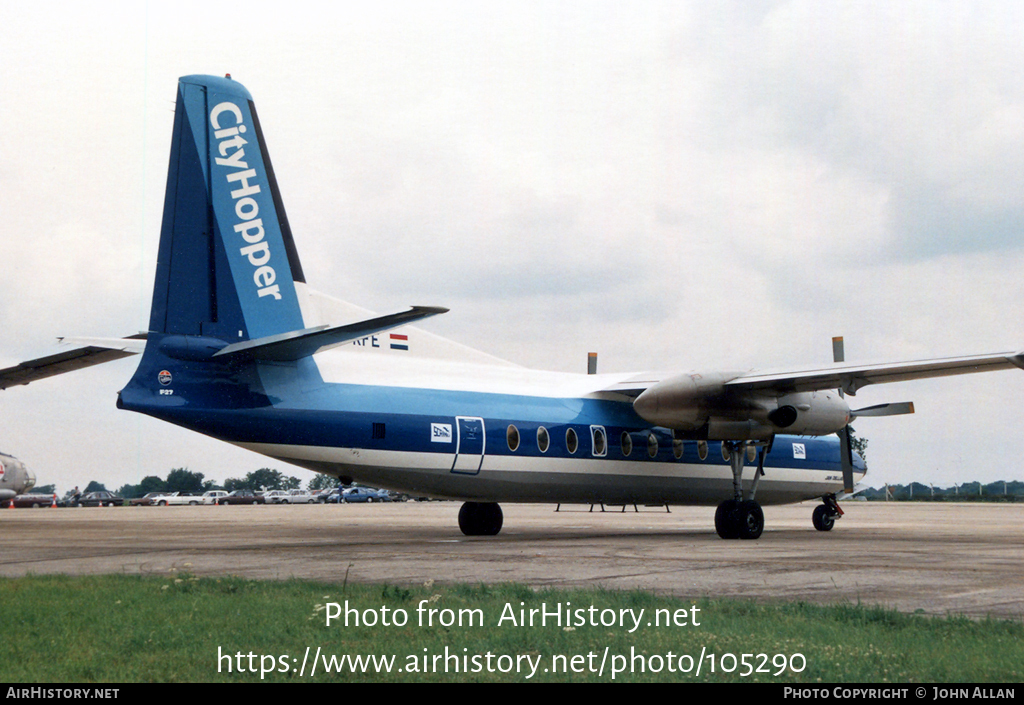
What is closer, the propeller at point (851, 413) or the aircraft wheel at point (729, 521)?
the aircraft wheel at point (729, 521)

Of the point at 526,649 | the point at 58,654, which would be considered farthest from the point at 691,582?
the point at 58,654

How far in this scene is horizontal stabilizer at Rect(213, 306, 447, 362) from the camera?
562 inches

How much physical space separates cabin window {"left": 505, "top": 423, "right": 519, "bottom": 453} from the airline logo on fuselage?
5.46 m

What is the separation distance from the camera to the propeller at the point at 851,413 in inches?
930

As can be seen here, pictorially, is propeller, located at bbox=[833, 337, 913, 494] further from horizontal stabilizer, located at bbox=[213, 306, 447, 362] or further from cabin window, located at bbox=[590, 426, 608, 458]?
horizontal stabilizer, located at bbox=[213, 306, 447, 362]

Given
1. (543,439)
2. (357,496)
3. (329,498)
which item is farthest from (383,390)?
(329,498)

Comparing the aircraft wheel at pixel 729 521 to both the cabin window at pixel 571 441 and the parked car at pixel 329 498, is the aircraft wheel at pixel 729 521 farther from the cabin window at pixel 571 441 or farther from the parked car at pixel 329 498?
the parked car at pixel 329 498

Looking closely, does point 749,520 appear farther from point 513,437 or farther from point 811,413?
point 513,437

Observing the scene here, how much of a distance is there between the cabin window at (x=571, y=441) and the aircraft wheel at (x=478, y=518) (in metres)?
2.22

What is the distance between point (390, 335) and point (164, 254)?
4.92 metres

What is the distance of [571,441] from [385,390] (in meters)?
4.80

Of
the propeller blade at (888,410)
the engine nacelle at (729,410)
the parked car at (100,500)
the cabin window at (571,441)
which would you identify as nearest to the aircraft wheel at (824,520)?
the propeller blade at (888,410)

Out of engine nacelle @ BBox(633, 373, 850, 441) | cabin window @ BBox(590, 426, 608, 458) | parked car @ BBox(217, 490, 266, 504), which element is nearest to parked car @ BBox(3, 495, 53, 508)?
parked car @ BBox(217, 490, 266, 504)
